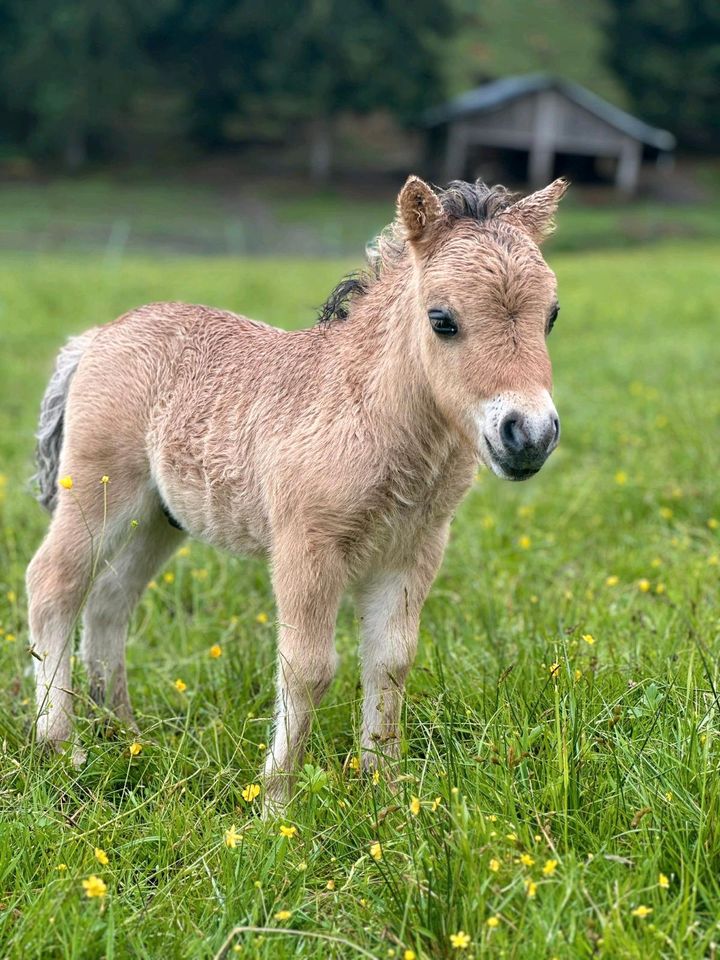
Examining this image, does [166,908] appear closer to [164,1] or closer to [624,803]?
[624,803]

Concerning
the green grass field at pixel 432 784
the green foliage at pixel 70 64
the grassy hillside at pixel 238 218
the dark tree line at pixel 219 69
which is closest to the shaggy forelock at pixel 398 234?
the green grass field at pixel 432 784

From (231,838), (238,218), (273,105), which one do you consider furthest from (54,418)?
(273,105)

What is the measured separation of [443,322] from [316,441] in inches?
25.0

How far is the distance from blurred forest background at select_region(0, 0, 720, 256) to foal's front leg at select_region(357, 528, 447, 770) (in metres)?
30.5

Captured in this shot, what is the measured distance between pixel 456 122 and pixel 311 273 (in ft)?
83.0

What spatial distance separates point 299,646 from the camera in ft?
10.6

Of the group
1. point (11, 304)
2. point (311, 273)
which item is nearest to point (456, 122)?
point (311, 273)

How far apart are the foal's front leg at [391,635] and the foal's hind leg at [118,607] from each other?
1.05 m

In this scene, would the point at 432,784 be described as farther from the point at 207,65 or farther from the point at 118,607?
the point at 207,65

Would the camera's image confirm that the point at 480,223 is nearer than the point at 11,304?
Yes

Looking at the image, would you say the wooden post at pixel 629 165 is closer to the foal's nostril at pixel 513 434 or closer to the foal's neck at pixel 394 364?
the foal's neck at pixel 394 364

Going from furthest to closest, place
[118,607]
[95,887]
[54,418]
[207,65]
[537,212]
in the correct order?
[207,65], [54,418], [118,607], [537,212], [95,887]

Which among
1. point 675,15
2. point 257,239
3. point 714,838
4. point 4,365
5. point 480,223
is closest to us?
point 714,838

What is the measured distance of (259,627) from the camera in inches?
179
